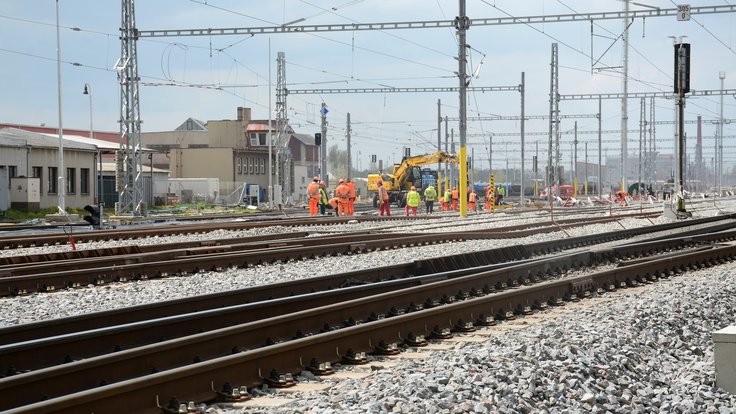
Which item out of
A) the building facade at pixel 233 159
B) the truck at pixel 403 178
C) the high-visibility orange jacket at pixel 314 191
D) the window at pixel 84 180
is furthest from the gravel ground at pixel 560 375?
the building facade at pixel 233 159

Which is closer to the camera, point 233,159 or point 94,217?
point 94,217

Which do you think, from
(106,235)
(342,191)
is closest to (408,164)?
(342,191)

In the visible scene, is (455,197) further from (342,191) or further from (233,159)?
(233,159)

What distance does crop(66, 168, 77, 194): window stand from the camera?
48906mm

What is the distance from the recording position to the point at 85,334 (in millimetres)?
8469

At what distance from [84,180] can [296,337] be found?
42.9 meters

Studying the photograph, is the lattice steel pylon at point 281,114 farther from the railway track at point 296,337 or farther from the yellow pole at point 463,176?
the railway track at point 296,337

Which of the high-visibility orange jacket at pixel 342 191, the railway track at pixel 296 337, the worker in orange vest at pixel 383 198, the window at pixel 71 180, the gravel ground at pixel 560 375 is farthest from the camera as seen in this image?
the window at pixel 71 180

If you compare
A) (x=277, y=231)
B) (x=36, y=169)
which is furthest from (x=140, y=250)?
(x=36, y=169)

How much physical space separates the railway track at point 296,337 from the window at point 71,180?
35.5m

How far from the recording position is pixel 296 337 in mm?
9781

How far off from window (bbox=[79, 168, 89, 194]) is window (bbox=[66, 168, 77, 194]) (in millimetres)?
491

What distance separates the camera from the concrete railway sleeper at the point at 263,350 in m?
6.63

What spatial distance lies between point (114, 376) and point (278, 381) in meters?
1.27
